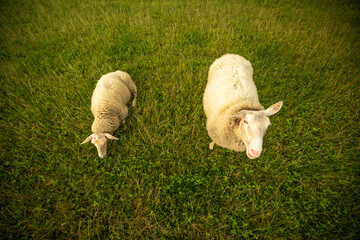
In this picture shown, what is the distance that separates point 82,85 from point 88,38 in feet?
9.46

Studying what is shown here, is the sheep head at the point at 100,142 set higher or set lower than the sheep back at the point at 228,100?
lower

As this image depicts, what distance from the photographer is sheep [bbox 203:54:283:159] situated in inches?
87.1

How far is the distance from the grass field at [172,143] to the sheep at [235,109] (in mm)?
473

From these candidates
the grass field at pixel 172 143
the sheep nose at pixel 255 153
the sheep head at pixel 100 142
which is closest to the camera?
the sheep nose at pixel 255 153

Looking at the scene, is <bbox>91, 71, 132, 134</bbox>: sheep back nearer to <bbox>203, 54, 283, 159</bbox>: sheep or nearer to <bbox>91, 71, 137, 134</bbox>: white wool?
<bbox>91, 71, 137, 134</bbox>: white wool

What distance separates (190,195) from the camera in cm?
266

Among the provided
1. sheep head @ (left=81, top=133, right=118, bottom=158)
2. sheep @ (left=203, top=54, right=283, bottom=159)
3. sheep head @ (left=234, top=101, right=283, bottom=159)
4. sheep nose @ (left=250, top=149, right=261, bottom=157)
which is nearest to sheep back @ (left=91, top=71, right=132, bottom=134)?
sheep head @ (left=81, top=133, right=118, bottom=158)

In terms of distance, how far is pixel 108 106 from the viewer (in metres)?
3.48

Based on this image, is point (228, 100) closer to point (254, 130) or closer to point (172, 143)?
point (254, 130)

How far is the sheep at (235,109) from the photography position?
7.26ft

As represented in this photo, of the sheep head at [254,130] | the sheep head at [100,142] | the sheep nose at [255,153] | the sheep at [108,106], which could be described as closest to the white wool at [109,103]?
the sheep at [108,106]

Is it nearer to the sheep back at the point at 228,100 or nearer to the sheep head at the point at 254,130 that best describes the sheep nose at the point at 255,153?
the sheep head at the point at 254,130

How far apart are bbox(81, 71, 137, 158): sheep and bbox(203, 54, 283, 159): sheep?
7.51 ft

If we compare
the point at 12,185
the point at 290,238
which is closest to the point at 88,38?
the point at 12,185
